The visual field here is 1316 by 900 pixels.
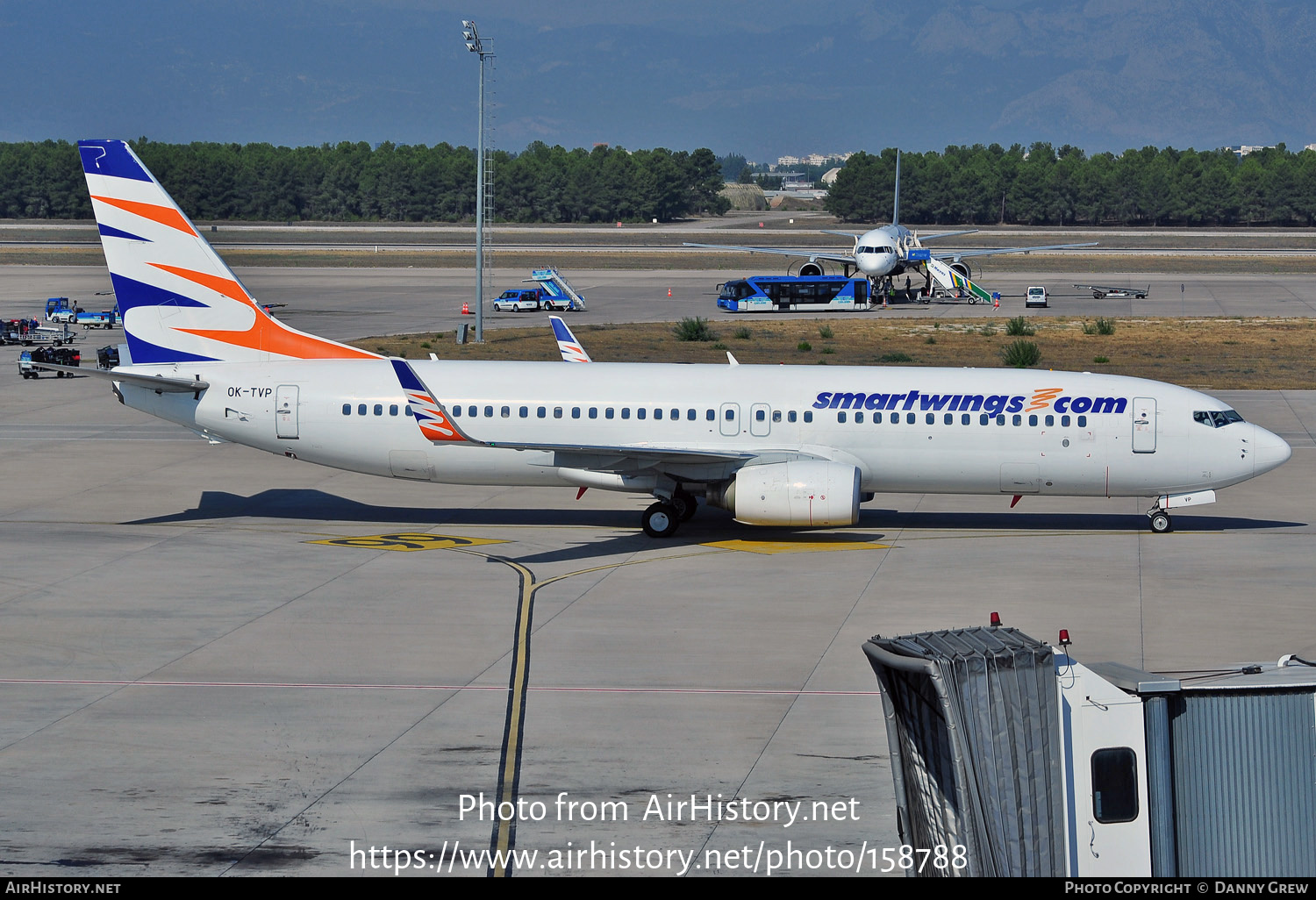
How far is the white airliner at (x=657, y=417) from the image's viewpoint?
3148cm

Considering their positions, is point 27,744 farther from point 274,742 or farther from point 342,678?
point 342,678

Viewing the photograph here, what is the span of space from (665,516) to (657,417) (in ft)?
7.92

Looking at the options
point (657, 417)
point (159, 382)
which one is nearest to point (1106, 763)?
point (657, 417)

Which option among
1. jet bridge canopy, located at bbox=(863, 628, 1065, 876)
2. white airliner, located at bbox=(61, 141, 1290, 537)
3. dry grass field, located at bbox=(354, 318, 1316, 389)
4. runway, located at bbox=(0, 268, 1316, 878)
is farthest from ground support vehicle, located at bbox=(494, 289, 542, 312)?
jet bridge canopy, located at bbox=(863, 628, 1065, 876)

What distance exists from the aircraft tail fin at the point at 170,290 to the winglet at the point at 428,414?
216 inches

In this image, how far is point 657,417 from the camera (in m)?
32.5

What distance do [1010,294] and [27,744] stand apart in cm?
9652

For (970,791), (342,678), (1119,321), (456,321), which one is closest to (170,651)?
A: (342,678)

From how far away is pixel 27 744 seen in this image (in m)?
18.7

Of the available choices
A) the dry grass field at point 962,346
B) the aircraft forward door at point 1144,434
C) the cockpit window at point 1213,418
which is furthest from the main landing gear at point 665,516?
the dry grass field at point 962,346

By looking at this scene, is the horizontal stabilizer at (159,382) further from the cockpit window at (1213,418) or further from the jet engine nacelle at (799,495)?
the cockpit window at (1213,418)

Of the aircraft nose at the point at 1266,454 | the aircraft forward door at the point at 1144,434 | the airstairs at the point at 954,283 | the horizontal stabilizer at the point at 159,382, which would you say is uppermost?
the airstairs at the point at 954,283

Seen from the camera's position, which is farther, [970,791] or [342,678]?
[342,678]

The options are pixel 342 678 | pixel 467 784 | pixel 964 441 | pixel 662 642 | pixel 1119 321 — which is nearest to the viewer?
pixel 467 784
